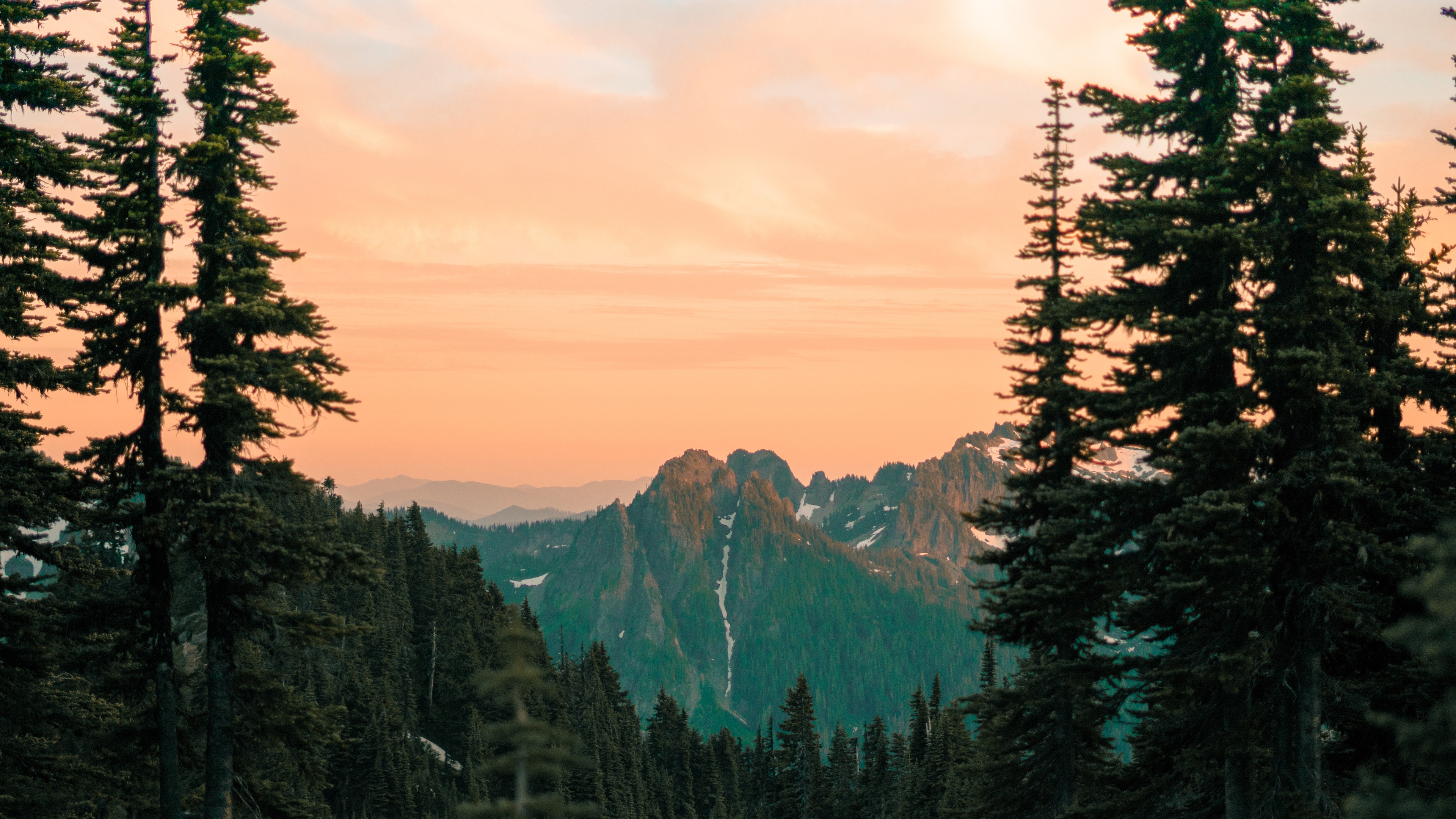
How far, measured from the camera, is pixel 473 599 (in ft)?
324

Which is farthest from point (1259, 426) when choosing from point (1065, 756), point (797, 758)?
point (797, 758)

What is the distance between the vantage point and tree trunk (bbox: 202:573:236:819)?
55.8 feet

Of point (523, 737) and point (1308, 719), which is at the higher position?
point (523, 737)

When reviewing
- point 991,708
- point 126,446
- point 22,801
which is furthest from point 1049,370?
point 22,801

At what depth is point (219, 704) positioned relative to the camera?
17.2 metres

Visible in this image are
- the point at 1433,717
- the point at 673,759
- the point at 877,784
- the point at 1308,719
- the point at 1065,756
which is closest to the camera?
the point at 1433,717

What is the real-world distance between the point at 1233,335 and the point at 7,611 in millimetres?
21749

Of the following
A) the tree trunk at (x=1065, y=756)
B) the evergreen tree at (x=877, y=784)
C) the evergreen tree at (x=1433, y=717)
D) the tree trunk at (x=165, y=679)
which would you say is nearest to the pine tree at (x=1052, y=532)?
the tree trunk at (x=1065, y=756)

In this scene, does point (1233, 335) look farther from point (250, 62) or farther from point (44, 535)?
point (44, 535)

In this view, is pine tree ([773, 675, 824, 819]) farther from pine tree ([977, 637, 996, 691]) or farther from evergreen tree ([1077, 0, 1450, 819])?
evergreen tree ([1077, 0, 1450, 819])

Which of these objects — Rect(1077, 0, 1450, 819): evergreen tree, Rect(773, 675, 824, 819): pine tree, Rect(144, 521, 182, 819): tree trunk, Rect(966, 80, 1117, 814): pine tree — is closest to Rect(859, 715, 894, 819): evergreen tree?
Rect(773, 675, 824, 819): pine tree

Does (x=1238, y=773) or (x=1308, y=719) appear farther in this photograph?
(x=1238, y=773)

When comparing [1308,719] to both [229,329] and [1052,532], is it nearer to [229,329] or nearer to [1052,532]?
[1052,532]

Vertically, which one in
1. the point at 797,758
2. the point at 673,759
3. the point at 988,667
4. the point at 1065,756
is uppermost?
the point at 1065,756
